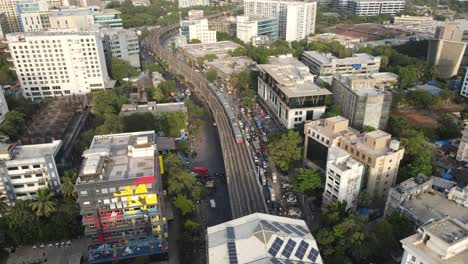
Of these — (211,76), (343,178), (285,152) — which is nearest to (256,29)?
(211,76)

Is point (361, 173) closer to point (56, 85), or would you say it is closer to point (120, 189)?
point (120, 189)

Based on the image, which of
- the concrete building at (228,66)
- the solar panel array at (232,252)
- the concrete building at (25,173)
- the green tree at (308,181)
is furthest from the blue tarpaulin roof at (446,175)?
the concrete building at (25,173)

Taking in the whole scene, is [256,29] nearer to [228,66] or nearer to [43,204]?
[228,66]

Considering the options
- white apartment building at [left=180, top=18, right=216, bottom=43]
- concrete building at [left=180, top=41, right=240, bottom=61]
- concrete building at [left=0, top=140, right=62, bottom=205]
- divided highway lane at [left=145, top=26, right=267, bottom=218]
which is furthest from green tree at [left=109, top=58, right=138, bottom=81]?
white apartment building at [left=180, top=18, right=216, bottom=43]

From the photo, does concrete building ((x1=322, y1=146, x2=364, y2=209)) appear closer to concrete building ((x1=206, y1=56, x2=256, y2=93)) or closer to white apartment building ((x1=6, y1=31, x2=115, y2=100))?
concrete building ((x1=206, y1=56, x2=256, y2=93))

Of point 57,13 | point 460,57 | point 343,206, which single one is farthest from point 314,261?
point 57,13
